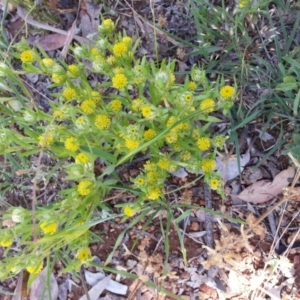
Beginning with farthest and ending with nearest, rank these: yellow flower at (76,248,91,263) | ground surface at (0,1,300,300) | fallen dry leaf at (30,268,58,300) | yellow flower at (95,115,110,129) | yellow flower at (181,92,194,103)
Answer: fallen dry leaf at (30,268,58,300) < ground surface at (0,1,300,300) < yellow flower at (76,248,91,263) < yellow flower at (95,115,110,129) < yellow flower at (181,92,194,103)

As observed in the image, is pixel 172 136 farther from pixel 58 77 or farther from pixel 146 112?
pixel 58 77

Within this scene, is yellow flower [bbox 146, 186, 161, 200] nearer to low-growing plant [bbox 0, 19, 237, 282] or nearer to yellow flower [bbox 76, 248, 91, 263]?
low-growing plant [bbox 0, 19, 237, 282]

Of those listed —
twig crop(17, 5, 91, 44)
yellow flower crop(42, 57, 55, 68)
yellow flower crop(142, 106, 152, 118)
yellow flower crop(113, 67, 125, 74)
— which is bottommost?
twig crop(17, 5, 91, 44)

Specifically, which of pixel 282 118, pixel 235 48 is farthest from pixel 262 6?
pixel 282 118

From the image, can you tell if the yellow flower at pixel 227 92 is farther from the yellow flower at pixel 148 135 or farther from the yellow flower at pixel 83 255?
the yellow flower at pixel 83 255

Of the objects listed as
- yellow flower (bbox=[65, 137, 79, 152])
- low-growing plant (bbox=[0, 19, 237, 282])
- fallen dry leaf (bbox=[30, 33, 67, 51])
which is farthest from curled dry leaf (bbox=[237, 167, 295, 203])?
fallen dry leaf (bbox=[30, 33, 67, 51])

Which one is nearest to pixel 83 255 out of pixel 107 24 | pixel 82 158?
pixel 82 158

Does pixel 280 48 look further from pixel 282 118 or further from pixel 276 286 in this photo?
pixel 276 286

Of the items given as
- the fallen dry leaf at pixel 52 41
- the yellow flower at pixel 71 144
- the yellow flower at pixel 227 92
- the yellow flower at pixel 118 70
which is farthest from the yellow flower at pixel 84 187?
the fallen dry leaf at pixel 52 41
